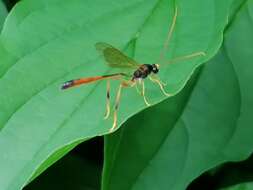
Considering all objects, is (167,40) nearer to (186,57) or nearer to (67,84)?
(186,57)

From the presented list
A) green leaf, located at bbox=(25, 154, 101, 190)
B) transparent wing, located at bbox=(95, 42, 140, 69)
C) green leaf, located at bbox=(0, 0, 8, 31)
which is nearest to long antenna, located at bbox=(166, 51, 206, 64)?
transparent wing, located at bbox=(95, 42, 140, 69)

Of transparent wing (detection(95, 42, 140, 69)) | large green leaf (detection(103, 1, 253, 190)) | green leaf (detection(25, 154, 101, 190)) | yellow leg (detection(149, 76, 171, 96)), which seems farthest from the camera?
green leaf (detection(25, 154, 101, 190))

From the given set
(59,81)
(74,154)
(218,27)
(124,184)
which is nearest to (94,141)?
(74,154)

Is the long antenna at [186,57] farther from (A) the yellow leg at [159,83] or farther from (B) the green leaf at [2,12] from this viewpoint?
(B) the green leaf at [2,12]

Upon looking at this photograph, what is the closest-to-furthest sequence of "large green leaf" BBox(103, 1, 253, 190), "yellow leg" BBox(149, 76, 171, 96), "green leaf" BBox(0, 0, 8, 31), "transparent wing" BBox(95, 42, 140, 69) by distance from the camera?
"yellow leg" BBox(149, 76, 171, 96), "transparent wing" BBox(95, 42, 140, 69), "large green leaf" BBox(103, 1, 253, 190), "green leaf" BBox(0, 0, 8, 31)

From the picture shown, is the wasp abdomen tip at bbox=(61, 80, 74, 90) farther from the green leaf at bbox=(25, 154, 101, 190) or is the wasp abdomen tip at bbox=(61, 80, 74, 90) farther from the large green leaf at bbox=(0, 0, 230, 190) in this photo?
the green leaf at bbox=(25, 154, 101, 190)

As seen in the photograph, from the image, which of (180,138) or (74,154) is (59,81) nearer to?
(180,138)

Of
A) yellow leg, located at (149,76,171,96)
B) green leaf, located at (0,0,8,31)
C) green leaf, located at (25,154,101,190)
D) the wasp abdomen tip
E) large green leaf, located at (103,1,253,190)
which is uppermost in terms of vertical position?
green leaf, located at (0,0,8,31)
